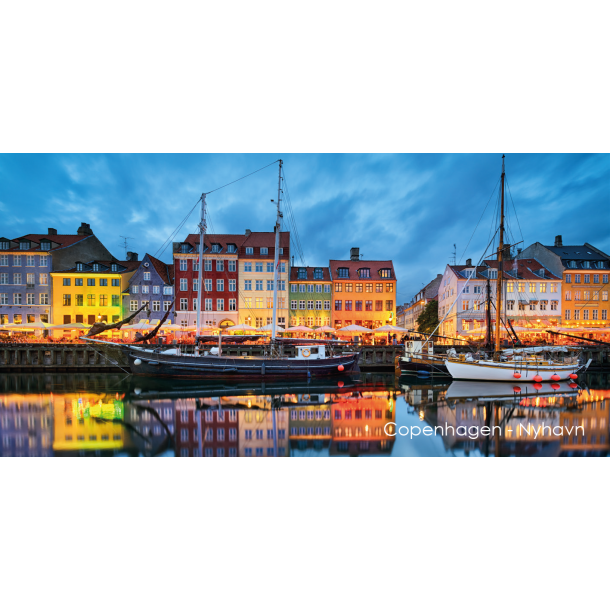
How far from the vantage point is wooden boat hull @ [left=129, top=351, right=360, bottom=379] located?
20.2m

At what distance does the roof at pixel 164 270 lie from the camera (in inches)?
1471

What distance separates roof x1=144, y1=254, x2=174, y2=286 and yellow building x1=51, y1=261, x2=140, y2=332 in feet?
11.8

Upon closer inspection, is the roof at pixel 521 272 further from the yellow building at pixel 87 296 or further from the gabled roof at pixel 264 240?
the yellow building at pixel 87 296

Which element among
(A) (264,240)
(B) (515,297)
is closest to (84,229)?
(A) (264,240)

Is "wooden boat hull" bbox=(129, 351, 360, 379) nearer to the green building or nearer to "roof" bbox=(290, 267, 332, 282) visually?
the green building

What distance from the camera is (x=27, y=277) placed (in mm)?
36188

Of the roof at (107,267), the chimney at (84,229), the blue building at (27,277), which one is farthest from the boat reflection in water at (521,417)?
the chimney at (84,229)

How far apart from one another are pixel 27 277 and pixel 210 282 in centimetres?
2002

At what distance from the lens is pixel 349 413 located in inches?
481

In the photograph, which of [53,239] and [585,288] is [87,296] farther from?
[585,288]

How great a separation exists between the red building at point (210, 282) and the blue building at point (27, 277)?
14127 mm

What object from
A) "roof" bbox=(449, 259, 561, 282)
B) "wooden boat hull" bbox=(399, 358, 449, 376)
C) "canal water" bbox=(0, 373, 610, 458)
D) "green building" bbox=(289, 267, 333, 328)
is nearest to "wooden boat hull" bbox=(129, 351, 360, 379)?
"canal water" bbox=(0, 373, 610, 458)
